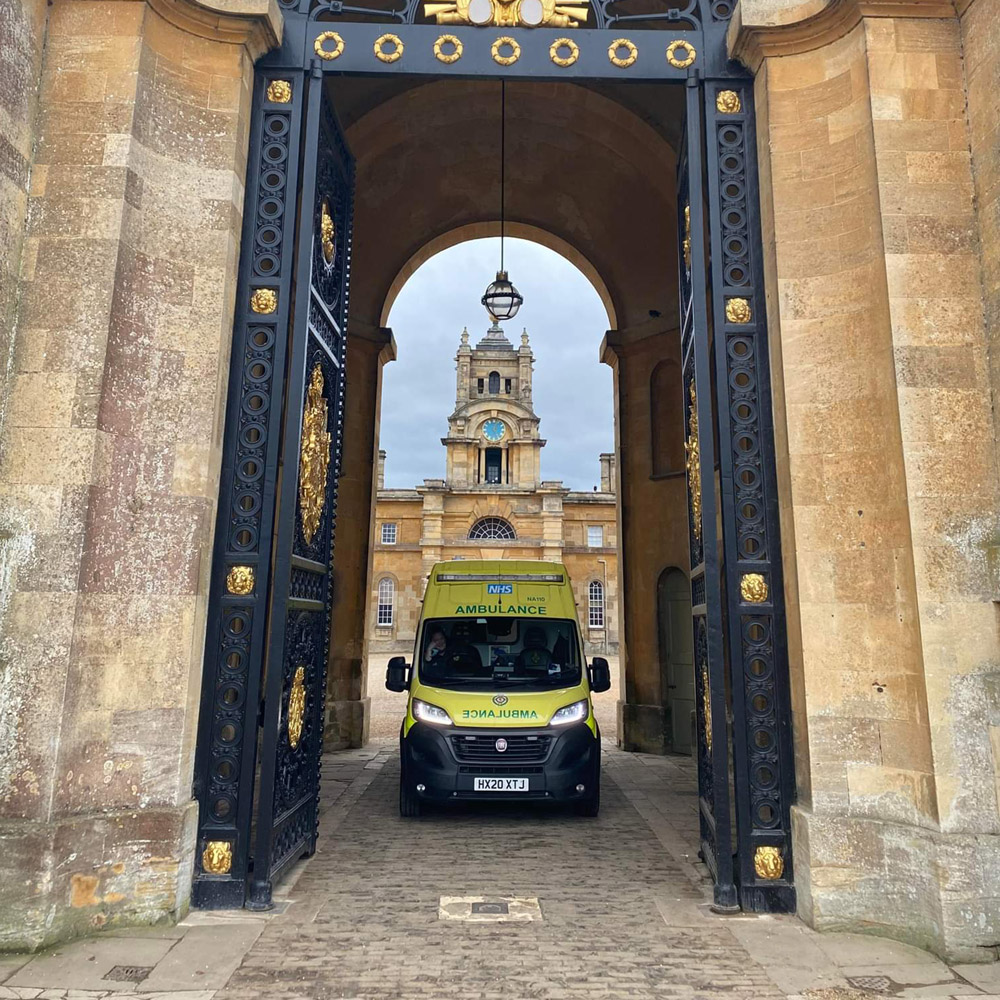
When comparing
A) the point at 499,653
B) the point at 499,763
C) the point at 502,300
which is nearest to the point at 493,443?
the point at 502,300

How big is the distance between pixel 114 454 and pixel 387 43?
3.80 meters

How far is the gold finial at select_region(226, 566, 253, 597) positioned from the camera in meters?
5.24

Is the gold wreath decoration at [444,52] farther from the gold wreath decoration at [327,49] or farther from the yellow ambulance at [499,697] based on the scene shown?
the yellow ambulance at [499,697]

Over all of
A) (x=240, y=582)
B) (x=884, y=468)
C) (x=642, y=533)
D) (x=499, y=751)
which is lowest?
(x=499, y=751)

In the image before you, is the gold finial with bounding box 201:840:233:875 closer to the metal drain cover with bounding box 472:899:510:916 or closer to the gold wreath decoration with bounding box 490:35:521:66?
the metal drain cover with bounding box 472:899:510:916

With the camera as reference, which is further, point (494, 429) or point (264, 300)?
point (494, 429)

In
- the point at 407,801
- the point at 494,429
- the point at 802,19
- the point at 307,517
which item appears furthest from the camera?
the point at 494,429

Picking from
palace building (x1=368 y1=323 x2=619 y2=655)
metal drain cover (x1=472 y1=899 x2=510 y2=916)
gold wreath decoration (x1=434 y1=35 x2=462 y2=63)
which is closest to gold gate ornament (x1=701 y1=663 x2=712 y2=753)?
metal drain cover (x1=472 y1=899 x2=510 y2=916)

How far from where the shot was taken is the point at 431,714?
25.3 feet

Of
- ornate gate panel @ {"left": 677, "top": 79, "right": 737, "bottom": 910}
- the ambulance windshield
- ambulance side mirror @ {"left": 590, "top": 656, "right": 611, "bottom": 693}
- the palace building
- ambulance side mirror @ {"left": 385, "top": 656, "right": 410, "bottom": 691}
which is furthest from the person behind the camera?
the palace building

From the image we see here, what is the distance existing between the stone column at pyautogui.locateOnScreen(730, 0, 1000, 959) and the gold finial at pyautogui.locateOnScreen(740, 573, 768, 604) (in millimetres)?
203

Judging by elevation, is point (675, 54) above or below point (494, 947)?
A: above

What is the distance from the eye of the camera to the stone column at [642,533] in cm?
1231

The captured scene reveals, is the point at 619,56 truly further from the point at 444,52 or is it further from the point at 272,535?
the point at 272,535
